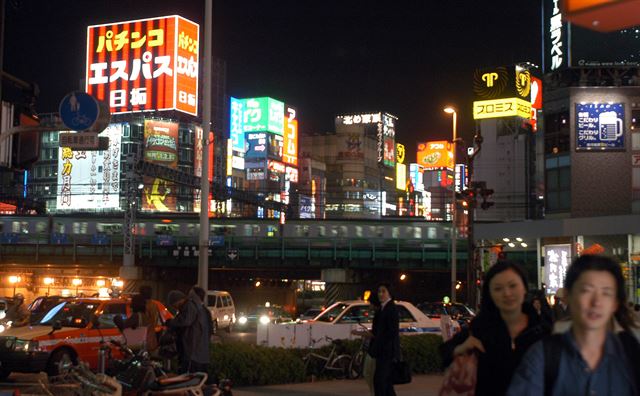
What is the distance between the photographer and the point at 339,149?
146m

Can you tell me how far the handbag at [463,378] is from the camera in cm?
420

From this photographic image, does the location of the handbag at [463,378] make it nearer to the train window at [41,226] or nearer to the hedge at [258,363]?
the hedge at [258,363]

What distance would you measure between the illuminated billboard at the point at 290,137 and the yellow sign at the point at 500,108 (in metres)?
35.9

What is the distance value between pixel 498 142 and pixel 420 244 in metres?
37.3

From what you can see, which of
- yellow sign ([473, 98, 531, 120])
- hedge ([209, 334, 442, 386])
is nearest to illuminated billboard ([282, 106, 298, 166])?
yellow sign ([473, 98, 531, 120])

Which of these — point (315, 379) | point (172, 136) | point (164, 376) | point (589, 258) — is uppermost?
point (172, 136)

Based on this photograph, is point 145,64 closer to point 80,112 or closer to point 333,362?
point 333,362

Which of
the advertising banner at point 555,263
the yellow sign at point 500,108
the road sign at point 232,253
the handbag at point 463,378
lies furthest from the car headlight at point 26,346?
the yellow sign at point 500,108

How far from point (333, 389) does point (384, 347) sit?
15.4ft

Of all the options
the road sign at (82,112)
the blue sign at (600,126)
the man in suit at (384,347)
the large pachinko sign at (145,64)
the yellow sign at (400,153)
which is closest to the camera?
the man in suit at (384,347)

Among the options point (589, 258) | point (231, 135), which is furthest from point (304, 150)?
point (589, 258)

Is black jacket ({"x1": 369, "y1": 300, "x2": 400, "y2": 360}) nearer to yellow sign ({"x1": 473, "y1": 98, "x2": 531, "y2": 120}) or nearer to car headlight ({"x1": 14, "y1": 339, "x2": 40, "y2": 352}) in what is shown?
car headlight ({"x1": 14, "y1": 339, "x2": 40, "y2": 352})

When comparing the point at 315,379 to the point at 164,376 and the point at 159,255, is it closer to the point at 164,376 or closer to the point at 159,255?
the point at 164,376

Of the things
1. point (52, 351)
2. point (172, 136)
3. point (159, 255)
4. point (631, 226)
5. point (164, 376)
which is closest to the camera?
point (164, 376)
